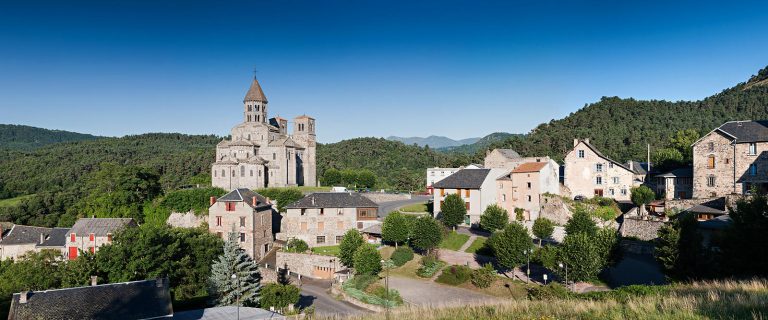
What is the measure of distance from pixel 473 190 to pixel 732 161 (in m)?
20.3

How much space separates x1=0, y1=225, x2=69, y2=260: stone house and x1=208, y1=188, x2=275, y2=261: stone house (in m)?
15.1

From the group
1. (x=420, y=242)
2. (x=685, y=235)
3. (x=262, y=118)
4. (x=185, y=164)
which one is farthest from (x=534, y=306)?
(x=185, y=164)

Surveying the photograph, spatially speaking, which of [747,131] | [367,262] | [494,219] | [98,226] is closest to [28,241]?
[98,226]

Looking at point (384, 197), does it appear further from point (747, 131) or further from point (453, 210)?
point (747, 131)

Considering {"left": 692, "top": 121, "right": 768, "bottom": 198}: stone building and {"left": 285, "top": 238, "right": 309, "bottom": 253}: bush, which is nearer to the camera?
{"left": 692, "top": 121, "right": 768, "bottom": 198}: stone building

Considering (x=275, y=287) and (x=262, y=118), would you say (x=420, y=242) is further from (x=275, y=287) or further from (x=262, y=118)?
(x=262, y=118)

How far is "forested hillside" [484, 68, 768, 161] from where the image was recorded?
75688mm

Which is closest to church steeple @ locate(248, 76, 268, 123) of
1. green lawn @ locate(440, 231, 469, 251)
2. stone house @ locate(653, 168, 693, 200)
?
green lawn @ locate(440, 231, 469, 251)

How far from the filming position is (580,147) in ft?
151

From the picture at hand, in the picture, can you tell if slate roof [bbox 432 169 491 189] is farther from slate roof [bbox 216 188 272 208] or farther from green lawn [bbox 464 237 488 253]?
slate roof [bbox 216 188 272 208]

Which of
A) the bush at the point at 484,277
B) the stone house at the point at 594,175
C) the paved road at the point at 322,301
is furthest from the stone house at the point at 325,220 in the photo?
the stone house at the point at 594,175

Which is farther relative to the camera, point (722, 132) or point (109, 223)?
point (109, 223)

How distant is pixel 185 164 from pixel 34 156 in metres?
46.1

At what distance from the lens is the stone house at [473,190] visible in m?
45.3
